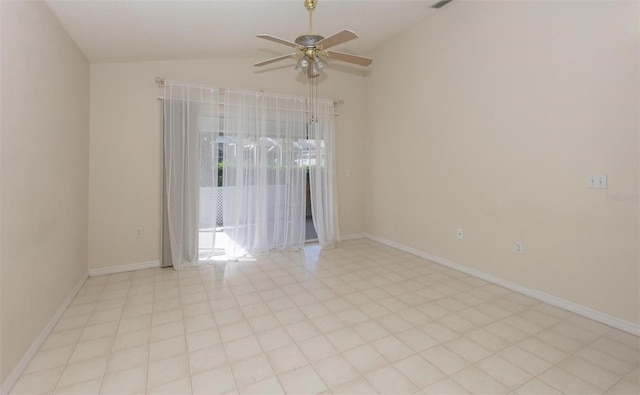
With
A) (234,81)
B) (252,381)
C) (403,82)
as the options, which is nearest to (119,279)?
(252,381)

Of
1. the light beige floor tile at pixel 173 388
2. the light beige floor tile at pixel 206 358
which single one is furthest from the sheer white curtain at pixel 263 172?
the light beige floor tile at pixel 173 388

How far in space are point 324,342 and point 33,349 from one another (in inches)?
74.8

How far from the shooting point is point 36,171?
6.48 ft

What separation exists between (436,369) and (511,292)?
162 centimetres

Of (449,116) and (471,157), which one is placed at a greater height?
(449,116)

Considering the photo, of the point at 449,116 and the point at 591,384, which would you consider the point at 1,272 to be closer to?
the point at 591,384

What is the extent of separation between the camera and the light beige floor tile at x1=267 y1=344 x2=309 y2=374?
178 cm

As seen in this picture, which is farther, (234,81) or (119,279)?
(234,81)

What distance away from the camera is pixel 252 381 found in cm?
166

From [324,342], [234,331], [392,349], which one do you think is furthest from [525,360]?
[234,331]

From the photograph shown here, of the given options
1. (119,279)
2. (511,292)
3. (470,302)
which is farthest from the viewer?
(119,279)

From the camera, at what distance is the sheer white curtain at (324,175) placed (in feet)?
14.7

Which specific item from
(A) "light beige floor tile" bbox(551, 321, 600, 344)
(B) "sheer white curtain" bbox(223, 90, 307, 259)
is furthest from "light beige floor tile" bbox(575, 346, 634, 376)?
(B) "sheer white curtain" bbox(223, 90, 307, 259)

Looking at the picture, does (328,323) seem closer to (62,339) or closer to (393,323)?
(393,323)
